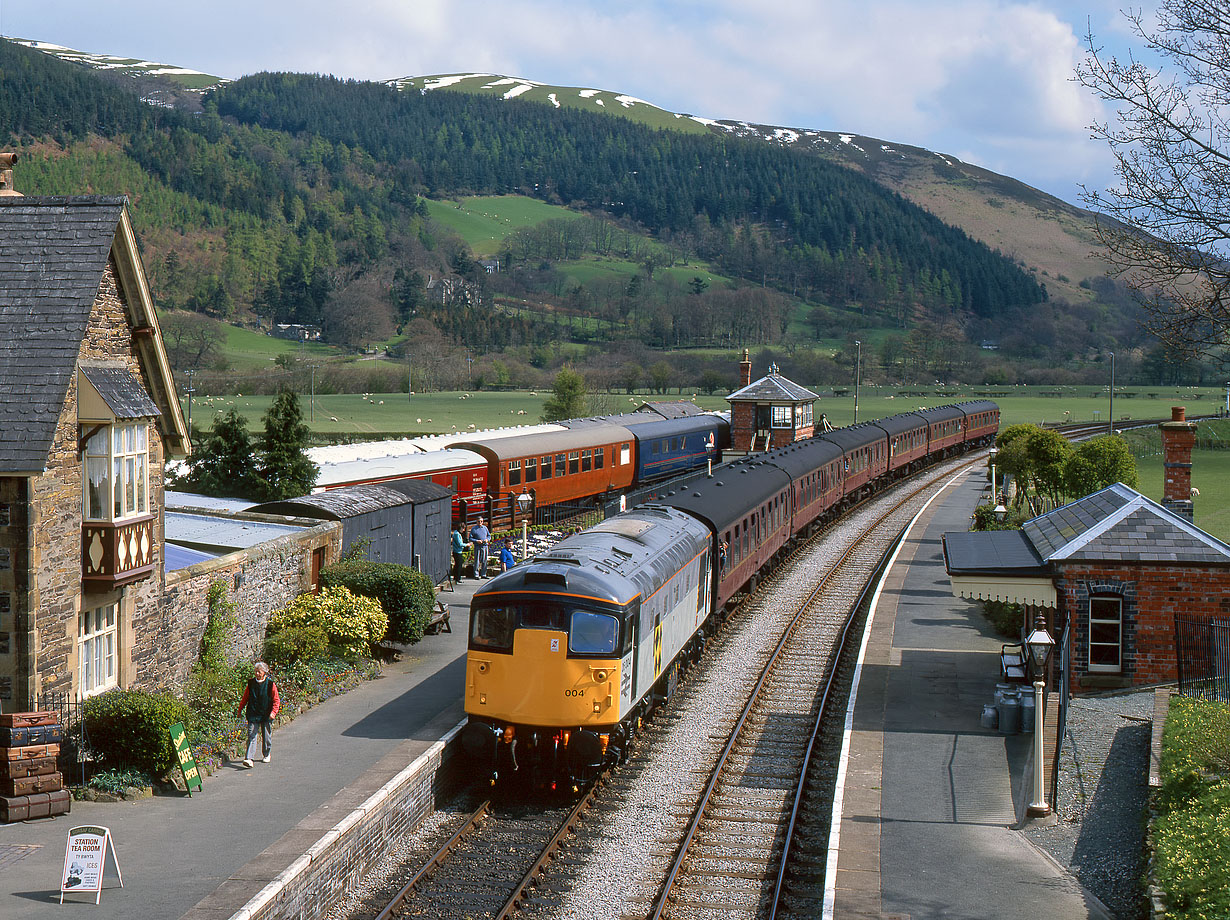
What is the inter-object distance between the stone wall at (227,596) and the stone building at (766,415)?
132ft

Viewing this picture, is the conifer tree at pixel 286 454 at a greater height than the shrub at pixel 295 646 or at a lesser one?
greater

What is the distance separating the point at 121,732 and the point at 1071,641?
14.6 meters

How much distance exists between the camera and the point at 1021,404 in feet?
373

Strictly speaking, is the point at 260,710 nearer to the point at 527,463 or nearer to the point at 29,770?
the point at 29,770

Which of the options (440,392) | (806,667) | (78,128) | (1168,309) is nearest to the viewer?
(1168,309)

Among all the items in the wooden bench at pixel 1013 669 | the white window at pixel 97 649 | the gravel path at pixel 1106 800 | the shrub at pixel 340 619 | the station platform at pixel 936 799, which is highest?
the white window at pixel 97 649

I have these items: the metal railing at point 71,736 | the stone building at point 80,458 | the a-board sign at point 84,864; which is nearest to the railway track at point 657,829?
the a-board sign at point 84,864

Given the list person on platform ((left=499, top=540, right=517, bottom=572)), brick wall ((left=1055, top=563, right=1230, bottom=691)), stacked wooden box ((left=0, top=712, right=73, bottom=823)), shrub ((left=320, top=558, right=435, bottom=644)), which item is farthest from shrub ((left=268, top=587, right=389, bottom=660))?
brick wall ((left=1055, top=563, right=1230, bottom=691))

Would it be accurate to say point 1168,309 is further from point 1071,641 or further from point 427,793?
point 427,793

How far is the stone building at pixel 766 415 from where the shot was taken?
6134 cm

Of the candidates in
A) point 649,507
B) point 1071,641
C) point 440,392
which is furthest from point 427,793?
point 440,392

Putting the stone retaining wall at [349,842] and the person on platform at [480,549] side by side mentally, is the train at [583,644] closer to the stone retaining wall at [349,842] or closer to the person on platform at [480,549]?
the stone retaining wall at [349,842]

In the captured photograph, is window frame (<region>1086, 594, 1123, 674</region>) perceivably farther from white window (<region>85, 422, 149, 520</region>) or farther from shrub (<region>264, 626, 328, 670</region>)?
white window (<region>85, 422, 149, 520</region>)

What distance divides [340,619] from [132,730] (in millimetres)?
6034
